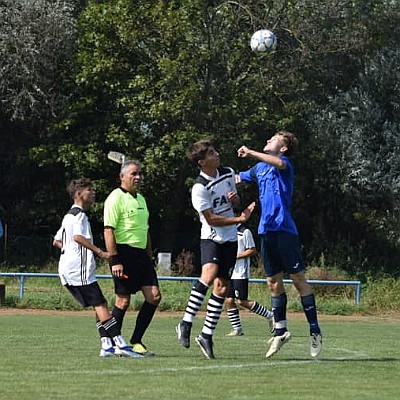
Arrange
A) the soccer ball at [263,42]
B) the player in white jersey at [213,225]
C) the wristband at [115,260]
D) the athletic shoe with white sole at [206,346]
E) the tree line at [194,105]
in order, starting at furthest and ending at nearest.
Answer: the tree line at [194,105], the soccer ball at [263,42], the wristband at [115,260], the player in white jersey at [213,225], the athletic shoe with white sole at [206,346]

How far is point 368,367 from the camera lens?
32.3 feet

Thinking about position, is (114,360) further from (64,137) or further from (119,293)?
(64,137)

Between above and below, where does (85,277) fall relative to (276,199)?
below

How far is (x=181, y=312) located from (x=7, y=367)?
14.7m

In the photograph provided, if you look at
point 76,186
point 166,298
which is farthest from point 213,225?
point 166,298

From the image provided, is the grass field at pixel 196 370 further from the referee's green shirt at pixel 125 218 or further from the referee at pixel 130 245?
the referee's green shirt at pixel 125 218

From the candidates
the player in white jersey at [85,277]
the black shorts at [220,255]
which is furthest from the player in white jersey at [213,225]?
the player in white jersey at [85,277]

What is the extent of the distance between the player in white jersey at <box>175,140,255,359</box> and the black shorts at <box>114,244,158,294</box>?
0.67 metres

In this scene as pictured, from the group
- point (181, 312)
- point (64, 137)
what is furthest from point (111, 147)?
point (181, 312)

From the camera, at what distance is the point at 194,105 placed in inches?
1257

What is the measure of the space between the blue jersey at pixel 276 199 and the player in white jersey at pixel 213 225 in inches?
7.3

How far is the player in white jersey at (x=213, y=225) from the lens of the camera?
34.6 feet

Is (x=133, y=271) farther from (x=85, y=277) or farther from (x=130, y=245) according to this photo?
(x=85, y=277)

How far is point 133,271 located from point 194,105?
21.0 meters
